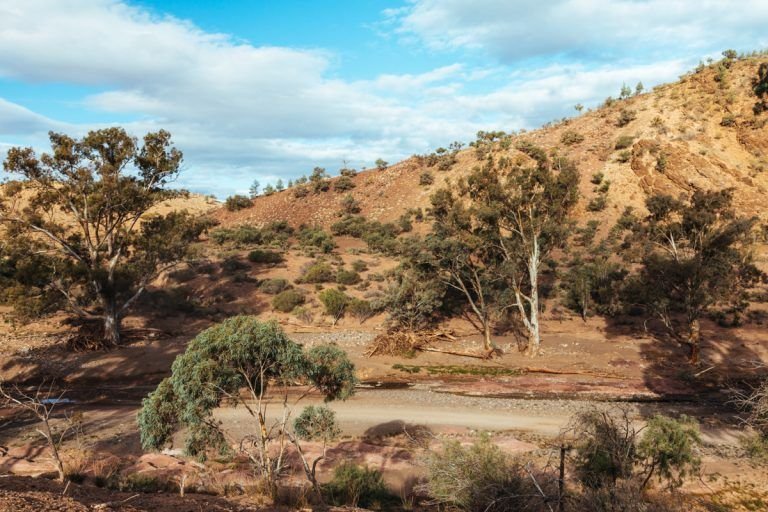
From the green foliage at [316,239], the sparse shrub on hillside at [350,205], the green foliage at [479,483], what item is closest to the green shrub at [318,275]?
the green foliage at [316,239]

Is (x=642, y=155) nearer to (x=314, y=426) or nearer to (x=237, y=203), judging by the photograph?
(x=314, y=426)

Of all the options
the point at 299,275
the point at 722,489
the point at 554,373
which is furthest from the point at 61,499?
the point at 299,275

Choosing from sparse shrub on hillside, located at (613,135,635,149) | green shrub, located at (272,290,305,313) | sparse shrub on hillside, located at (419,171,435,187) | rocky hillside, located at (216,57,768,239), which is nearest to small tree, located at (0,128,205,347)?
green shrub, located at (272,290,305,313)

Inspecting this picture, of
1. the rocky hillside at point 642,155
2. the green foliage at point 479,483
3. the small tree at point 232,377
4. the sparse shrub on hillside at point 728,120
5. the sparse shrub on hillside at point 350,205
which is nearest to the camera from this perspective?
the green foliage at point 479,483

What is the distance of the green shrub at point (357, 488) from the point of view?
43.4 ft

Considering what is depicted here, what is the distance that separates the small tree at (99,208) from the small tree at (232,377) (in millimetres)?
20042

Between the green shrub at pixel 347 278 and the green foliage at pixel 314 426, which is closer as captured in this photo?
the green foliage at pixel 314 426

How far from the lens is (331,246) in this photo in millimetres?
56344

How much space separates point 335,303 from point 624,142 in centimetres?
4077

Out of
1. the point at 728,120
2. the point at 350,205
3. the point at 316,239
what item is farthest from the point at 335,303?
the point at 728,120

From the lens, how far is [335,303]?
124ft

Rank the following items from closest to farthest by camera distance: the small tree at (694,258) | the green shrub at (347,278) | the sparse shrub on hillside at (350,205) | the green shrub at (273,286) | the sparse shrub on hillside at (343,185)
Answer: the small tree at (694,258) → the green shrub at (273,286) → the green shrub at (347,278) → the sparse shrub on hillside at (350,205) → the sparse shrub on hillside at (343,185)

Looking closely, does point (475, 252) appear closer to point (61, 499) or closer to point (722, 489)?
point (722, 489)

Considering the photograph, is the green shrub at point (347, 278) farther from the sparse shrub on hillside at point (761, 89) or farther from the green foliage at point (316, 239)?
the sparse shrub on hillside at point (761, 89)
